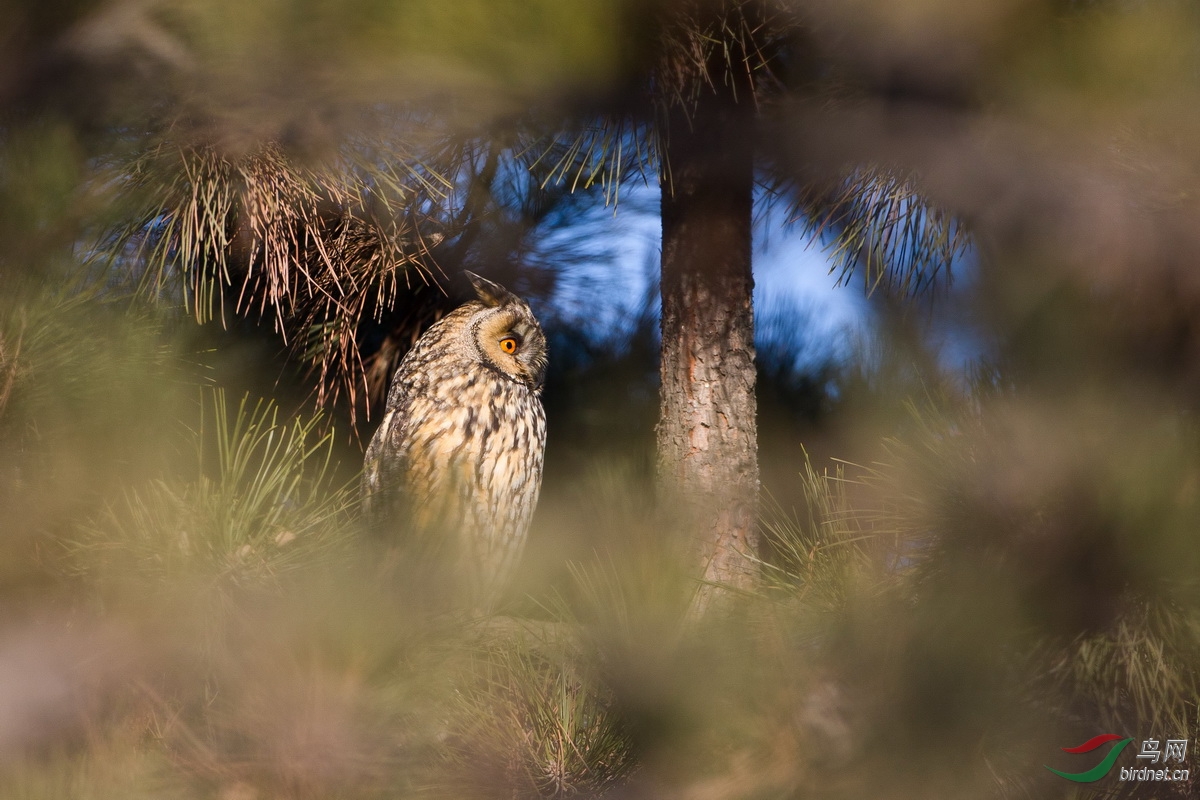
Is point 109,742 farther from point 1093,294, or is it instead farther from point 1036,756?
point 1093,294

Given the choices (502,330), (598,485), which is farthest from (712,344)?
(502,330)

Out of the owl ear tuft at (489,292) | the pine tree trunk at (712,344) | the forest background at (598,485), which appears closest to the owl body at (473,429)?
the owl ear tuft at (489,292)

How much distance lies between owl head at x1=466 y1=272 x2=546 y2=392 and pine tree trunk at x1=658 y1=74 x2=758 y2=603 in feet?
1.96

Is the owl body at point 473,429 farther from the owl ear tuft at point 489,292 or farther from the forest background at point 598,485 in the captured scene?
the forest background at point 598,485

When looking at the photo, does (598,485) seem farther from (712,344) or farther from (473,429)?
(473,429)

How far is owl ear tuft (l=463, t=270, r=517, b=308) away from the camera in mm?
2355

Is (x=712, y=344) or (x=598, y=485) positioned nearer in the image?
(x=598, y=485)

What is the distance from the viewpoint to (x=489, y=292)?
7.82 feet

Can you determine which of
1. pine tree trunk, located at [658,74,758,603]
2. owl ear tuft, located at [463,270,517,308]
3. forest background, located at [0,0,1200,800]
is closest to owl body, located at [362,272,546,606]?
owl ear tuft, located at [463,270,517,308]

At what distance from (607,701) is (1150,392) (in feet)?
2.48

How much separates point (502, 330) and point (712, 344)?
30.1 inches

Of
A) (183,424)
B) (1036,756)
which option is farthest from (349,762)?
(1036,756)

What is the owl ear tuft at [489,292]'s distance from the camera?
236 cm

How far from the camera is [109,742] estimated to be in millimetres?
1008
